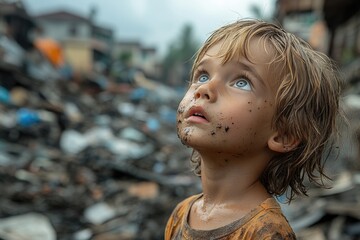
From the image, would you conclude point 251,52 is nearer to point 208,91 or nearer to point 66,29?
point 208,91

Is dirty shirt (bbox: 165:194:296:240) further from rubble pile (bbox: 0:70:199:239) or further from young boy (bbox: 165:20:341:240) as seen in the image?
rubble pile (bbox: 0:70:199:239)

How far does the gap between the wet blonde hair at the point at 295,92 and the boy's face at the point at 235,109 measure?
0.08ft

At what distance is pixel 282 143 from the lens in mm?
1341

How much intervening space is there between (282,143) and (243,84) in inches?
8.2

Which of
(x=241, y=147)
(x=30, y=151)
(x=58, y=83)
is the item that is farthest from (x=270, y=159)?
(x=58, y=83)

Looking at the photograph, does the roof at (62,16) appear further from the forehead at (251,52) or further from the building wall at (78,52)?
the forehead at (251,52)

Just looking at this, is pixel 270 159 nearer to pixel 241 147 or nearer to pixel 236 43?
pixel 241 147

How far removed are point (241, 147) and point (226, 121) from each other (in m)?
0.09

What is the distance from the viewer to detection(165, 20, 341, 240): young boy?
1.30 meters

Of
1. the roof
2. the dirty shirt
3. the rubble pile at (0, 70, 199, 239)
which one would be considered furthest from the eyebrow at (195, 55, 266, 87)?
the roof

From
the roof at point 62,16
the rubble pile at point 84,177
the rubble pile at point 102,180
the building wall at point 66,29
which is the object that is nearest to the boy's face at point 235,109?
the rubble pile at point 102,180

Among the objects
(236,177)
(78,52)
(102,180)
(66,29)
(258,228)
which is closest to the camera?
(258,228)

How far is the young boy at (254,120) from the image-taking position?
130cm

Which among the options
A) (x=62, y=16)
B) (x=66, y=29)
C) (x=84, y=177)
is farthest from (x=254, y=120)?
(x=62, y=16)
